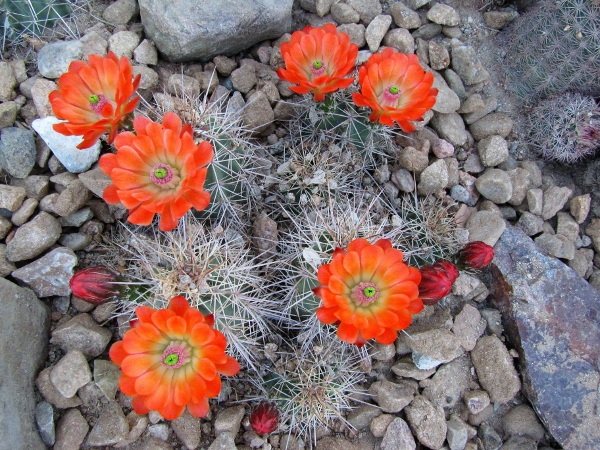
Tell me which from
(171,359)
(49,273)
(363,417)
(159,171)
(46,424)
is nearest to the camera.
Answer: (171,359)

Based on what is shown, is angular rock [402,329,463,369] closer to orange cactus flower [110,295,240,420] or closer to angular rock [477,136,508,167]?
orange cactus flower [110,295,240,420]

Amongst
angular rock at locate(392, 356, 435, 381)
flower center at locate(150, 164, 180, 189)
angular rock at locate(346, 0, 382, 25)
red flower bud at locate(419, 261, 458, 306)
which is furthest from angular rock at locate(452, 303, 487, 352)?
angular rock at locate(346, 0, 382, 25)

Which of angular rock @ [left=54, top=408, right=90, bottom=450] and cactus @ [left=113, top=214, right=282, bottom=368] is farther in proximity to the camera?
angular rock @ [left=54, top=408, right=90, bottom=450]

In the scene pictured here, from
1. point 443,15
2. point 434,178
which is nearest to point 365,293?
point 434,178

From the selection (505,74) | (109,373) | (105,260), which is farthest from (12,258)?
(505,74)

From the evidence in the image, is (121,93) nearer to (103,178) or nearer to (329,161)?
(103,178)

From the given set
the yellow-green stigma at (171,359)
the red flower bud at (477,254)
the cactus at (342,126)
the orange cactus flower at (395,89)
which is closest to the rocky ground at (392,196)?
the cactus at (342,126)

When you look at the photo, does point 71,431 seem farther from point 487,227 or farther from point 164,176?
point 487,227
